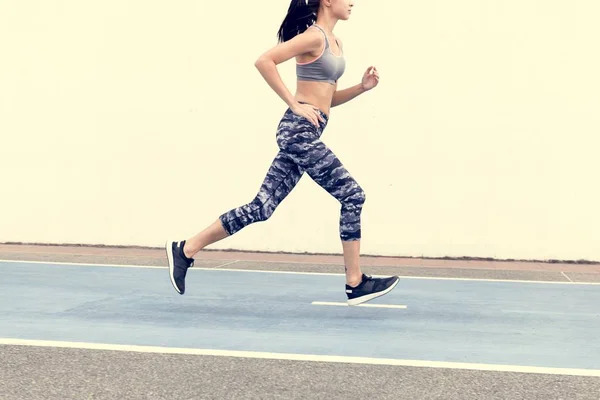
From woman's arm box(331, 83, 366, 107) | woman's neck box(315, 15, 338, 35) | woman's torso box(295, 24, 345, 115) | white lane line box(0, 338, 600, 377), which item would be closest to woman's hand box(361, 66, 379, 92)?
woman's arm box(331, 83, 366, 107)

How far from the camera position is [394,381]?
5.00m

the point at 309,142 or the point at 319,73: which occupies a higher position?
the point at 319,73

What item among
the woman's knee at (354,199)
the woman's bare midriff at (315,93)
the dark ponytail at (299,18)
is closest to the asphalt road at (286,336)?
the woman's knee at (354,199)

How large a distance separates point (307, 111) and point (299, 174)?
0.54 metres

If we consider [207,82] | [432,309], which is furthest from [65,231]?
[432,309]

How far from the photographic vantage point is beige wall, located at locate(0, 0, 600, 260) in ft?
33.7

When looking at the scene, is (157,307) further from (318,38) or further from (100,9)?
(100,9)

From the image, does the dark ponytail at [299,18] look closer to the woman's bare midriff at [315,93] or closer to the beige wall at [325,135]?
the woman's bare midriff at [315,93]

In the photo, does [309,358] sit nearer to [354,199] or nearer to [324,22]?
[354,199]

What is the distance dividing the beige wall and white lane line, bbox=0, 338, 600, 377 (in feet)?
17.0

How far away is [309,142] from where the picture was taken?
6520 millimetres

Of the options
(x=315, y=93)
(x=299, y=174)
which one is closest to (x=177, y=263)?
(x=299, y=174)

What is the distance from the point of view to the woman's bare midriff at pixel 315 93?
6590 millimetres

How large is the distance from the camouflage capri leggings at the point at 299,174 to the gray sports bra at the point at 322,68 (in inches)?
10.1
